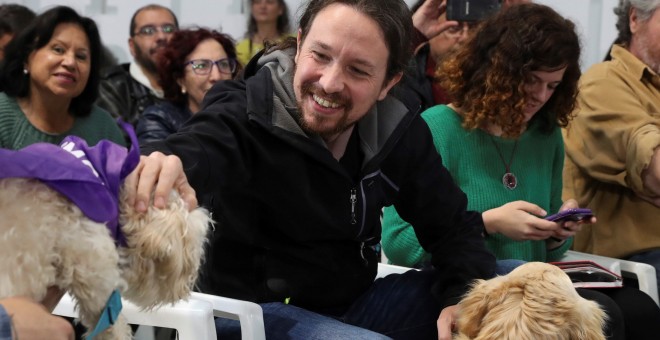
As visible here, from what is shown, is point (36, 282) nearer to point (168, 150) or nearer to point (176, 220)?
point (176, 220)

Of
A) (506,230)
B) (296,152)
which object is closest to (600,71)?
(506,230)

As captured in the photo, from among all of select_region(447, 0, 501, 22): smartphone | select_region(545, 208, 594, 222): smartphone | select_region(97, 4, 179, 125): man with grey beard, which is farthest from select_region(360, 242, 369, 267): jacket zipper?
select_region(97, 4, 179, 125): man with grey beard

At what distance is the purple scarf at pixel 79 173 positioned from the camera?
125 centimetres

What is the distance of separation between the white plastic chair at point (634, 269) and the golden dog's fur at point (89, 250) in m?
1.87

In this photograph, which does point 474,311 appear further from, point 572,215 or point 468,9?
point 468,9

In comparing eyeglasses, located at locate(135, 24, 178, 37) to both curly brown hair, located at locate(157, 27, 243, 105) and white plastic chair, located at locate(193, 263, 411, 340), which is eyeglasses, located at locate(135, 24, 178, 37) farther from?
white plastic chair, located at locate(193, 263, 411, 340)

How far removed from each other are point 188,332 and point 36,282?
2.35 feet

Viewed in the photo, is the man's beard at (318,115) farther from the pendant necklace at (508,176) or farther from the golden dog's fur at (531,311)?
the pendant necklace at (508,176)

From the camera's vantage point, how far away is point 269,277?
206cm

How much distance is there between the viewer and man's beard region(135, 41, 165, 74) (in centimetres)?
473

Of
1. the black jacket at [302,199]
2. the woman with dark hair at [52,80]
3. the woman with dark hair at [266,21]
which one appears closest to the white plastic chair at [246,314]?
the black jacket at [302,199]

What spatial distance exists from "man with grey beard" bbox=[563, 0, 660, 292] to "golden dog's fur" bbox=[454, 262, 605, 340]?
4.04ft

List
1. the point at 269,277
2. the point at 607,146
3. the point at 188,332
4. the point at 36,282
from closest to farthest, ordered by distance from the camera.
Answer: the point at 36,282 → the point at 188,332 → the point at 269,277 → the point at 607,146

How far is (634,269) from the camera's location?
9.75 feet
